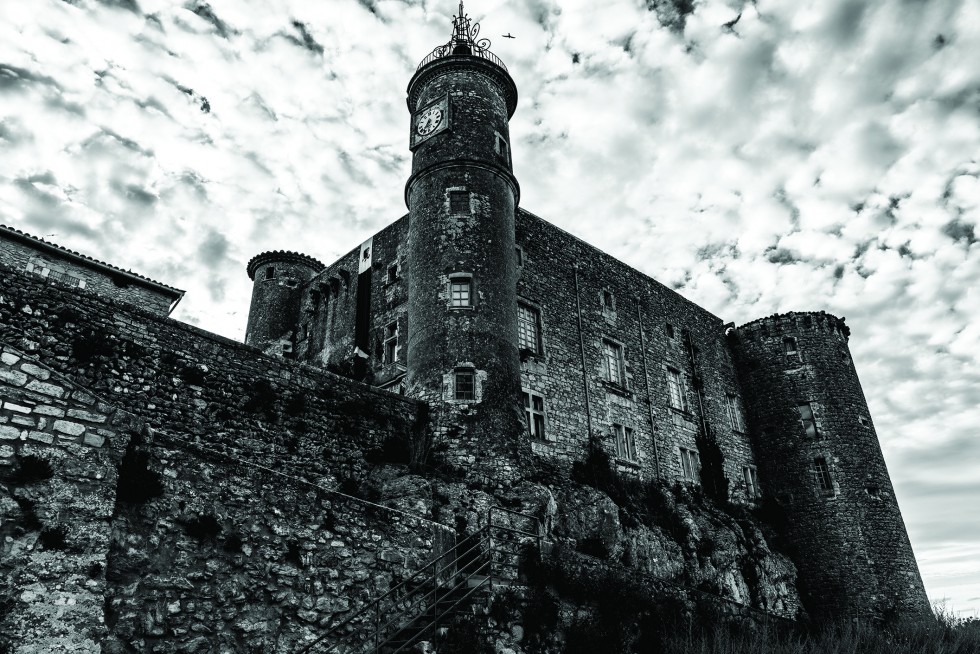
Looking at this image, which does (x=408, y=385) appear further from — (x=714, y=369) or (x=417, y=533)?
(x=714, y=369)

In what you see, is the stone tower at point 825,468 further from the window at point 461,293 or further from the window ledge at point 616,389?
the window at point 461,293

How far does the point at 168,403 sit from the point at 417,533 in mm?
6009

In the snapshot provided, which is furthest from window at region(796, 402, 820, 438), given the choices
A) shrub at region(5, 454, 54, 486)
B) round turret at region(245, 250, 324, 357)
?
shrub at region(5, 454, 54, 486)

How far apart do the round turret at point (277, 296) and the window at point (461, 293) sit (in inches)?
502

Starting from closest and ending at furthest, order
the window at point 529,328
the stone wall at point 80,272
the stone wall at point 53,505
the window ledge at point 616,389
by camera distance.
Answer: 1. the stone wall at point 53,505
2. the stone wall at point 80,272
3. the window at point 529,328
4. the window ledge at point 616,389

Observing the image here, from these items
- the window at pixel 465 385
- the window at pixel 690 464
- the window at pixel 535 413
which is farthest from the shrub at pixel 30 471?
the window at pixel 690 464

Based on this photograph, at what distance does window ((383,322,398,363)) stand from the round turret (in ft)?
25.0

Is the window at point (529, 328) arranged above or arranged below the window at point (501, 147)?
below

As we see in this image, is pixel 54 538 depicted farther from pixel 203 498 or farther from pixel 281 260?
pixel 281 260

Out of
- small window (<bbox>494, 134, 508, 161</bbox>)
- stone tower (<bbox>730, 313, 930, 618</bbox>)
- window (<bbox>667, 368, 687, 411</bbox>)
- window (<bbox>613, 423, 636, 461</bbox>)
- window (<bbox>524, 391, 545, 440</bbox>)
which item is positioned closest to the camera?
window (<bbox>524, 391, 545, 440</bbox>)

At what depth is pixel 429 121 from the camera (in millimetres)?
21922

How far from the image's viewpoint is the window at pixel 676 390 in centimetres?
2859

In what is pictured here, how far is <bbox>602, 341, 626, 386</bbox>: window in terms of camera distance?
85.0 feet

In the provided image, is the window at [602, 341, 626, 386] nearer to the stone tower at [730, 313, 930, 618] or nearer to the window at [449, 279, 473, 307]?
the window at [449, 279, 473, 307]
